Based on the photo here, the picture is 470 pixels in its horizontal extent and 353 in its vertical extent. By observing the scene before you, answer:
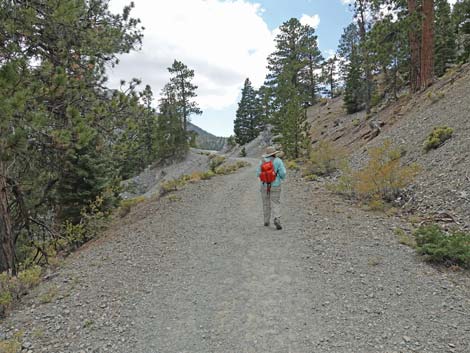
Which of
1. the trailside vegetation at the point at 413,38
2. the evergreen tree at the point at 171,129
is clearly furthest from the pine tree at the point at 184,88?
the trailside vegetation at the point at 413,38

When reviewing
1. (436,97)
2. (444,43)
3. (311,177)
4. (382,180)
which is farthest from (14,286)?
(444,43)

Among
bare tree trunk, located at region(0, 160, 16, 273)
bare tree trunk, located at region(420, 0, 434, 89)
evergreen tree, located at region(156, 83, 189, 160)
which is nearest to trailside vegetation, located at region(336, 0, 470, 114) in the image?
bare tree trunk, located at region(420, 0, 434, 89)

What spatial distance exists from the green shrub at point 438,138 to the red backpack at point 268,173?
530 cm

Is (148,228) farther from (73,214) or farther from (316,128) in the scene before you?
(316,128)

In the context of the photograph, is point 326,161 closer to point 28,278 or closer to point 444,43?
point 28,278

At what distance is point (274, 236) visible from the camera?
22.9 feet

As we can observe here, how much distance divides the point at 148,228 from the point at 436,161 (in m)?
7.68

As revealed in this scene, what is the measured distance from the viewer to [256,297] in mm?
4484

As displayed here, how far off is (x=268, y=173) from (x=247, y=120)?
47040mm

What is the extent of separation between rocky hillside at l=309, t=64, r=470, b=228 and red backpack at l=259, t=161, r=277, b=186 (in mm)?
3268

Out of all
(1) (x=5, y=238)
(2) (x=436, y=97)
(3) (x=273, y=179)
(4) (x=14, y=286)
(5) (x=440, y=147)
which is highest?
(2) (x=436, y=97)

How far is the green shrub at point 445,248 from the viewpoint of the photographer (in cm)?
491

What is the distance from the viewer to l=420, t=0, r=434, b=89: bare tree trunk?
14234 millimetres

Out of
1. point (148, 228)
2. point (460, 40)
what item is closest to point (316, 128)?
point (460, 40)
